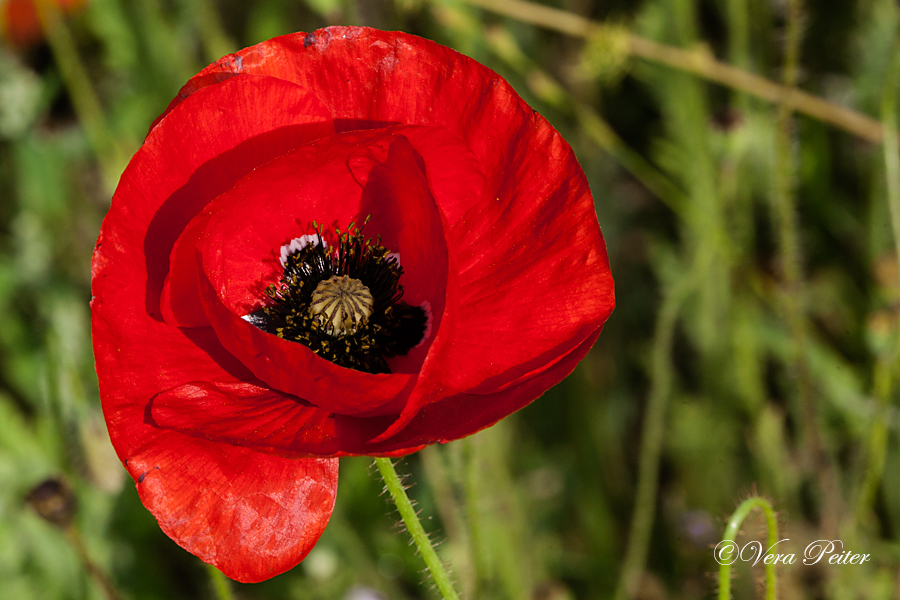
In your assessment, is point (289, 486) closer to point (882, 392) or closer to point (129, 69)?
point (882, 392)

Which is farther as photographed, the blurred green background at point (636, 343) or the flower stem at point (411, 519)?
the blurred green background at point (636, 343)

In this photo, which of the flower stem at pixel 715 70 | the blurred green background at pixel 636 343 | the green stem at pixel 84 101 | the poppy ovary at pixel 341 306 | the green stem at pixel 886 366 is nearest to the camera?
the poppy ovary at pixel 341 306

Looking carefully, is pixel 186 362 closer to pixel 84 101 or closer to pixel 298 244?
pixel 298 244

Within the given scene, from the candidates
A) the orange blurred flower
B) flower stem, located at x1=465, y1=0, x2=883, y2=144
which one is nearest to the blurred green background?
flower stem, located at x1=465, y1=0, x2=883, y2=144

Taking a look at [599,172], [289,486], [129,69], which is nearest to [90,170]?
[129,69]

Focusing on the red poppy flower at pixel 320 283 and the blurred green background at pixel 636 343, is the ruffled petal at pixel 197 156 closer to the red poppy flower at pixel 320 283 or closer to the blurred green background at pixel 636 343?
the red poppy flower at pixel 320 283

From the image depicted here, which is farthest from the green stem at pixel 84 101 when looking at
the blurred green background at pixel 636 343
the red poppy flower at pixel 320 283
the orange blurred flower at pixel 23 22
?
the red poppy flower at pixel 320 283

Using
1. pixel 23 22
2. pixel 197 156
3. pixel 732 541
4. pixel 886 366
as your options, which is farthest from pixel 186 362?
pixel 23 22
